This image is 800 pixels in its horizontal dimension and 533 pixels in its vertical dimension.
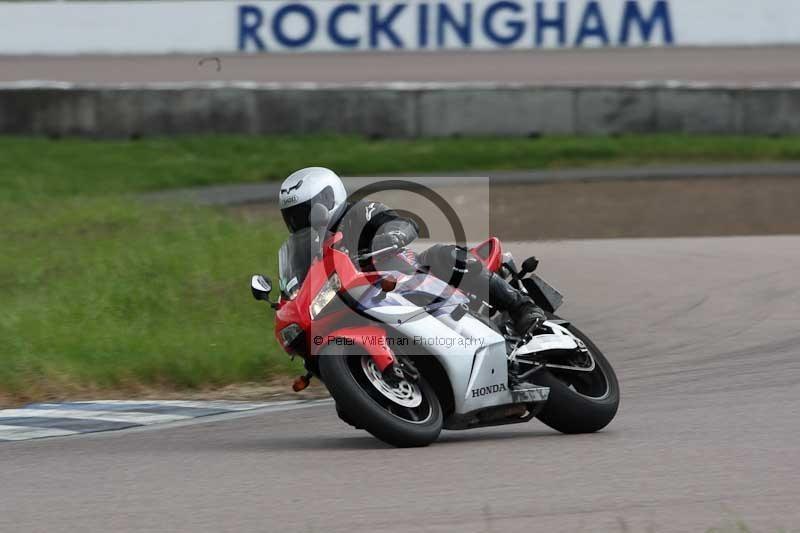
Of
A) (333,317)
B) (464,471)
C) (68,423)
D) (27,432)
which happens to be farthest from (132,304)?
(464,471)

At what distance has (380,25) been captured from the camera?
25.1 meters

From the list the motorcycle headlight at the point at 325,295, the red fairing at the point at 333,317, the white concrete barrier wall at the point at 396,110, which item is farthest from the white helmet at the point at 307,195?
the white concrete barrier wall at the point at 396,110

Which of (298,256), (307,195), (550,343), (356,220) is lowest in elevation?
(550,343)

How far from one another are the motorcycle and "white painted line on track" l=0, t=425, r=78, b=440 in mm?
1596

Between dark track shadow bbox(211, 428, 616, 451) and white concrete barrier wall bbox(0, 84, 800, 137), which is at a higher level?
white concrete barrier wall bbox(0, 84, 800, 137)

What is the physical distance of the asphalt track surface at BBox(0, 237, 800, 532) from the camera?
554 cm

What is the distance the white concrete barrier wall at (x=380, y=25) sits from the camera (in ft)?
81.2

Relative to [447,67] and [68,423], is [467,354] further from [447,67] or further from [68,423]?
[447,67]

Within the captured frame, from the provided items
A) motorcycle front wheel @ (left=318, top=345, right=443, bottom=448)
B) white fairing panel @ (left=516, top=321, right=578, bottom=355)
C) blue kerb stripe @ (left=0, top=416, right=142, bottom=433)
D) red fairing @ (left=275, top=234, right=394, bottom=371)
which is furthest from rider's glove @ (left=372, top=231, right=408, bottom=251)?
blue kerb stripe @ (left=0, top=416, right=142, bottom=433)

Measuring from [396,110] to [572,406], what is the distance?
57.5 feet

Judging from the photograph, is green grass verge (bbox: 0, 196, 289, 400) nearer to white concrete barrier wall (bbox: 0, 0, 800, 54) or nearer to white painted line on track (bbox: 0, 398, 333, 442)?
white painted line on track (bbox: 0, 398, 333, 442)

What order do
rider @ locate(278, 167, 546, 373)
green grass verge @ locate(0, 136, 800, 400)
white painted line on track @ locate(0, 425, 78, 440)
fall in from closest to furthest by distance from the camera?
rider @ locate(278, 167, 546, 373) < white painted line on track @ locate(0, 425, 78, 440) < green grass verge @ locate(0, 136, 800, 400)

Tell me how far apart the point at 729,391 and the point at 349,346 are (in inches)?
113

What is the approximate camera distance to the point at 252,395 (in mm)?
9234
